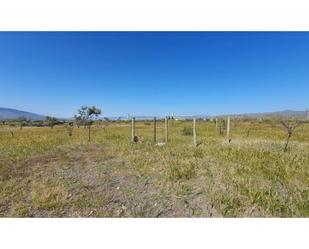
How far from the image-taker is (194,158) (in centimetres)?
738

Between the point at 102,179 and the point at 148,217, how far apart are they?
7.96ft

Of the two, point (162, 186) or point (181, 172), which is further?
point (181, 172)

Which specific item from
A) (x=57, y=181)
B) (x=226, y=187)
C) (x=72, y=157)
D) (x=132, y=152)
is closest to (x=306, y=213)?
(x=226, y=187)

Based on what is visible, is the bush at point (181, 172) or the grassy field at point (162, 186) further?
the bush at point (181, 172)

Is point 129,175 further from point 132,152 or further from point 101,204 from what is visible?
point 132,152

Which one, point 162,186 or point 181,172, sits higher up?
point 181,172

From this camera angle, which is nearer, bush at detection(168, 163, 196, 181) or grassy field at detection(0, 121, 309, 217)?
grassy field at detection(0, 121, 309, 217)

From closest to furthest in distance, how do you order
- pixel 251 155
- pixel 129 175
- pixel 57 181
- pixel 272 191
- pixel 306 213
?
1. pixel 306 213
2. pixel 272 191
3. pixel 57 181
4. pixel 129 175
5. pixel 251 155

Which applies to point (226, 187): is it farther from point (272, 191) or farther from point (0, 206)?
point (0, 206)

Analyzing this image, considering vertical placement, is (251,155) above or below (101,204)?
above

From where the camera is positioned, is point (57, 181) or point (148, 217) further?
point (57, 181)

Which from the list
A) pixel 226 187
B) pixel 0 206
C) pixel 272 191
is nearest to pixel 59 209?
pixel 0 206

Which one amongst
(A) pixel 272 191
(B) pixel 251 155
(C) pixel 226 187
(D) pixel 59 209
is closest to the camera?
(D) pixel 59 209

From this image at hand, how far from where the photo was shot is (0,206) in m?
4.16
